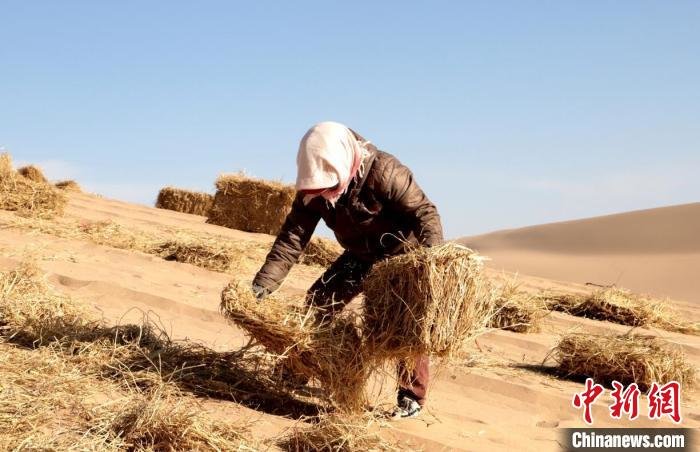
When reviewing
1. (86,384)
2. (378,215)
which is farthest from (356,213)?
(86,384)

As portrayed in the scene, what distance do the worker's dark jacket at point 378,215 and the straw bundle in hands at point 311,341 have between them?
345 mm

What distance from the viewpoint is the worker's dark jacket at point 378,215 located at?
13.7 feet

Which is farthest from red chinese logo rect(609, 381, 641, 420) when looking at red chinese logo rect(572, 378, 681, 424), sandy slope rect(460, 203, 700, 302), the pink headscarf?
sandy slope rect(460, 203, 700, 302)

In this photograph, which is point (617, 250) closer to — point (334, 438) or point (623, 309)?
point (623, 309)

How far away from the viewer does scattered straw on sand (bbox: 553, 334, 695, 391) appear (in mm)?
5312

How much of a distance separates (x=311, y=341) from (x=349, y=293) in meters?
0.56

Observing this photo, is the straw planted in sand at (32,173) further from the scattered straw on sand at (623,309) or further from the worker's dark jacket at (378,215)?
the worker's dark jacket at (378,215)

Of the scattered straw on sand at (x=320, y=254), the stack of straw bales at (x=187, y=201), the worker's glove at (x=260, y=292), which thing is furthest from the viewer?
the stack of straw bales at (x=187, y=201)

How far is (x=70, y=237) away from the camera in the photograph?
8.78 m

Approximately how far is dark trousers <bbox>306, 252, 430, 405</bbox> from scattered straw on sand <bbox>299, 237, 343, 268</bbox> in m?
5.52

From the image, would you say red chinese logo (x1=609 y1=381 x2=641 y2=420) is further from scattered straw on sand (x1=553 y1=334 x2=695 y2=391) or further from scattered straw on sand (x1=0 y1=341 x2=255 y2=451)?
scattered straw on sand (x1=0 y1=341 x2=255 y2=451)

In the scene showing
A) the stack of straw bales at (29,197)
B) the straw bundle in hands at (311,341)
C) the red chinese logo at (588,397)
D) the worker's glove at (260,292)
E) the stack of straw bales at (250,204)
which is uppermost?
the stack of straw bales at (250,204)

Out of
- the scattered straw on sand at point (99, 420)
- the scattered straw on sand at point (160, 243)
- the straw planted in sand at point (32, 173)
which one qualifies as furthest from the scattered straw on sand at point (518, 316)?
the straw planted in sand at point (32, 173)

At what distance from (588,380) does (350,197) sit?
2.20m
